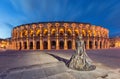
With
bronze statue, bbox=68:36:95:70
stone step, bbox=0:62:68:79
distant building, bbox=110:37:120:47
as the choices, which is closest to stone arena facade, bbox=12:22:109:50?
distant building, bbox=110:37:120:47

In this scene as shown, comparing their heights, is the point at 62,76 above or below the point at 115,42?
below

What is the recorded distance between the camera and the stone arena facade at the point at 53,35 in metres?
48.1

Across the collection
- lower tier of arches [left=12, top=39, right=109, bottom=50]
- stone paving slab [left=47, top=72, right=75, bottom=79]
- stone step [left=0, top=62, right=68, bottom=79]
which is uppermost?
lower tier of arches [left=12, top=39, right=109, bottom=50]

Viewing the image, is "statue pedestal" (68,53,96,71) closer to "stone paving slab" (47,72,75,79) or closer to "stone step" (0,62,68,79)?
"stone step" (0,62,68,79)

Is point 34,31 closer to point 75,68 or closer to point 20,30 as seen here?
point 20,30

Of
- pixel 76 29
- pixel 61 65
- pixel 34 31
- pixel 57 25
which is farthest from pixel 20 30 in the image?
pixel 61 65

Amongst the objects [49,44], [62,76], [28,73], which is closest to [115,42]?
[49,44]

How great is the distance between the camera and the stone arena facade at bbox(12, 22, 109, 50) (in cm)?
4809

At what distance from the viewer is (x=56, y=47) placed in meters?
47.9

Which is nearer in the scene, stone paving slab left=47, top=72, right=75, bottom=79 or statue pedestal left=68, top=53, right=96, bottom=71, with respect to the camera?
stone paving slab left=47, top=72, right=75, bottom=79

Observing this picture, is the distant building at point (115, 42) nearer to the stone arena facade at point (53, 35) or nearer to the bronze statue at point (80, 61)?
the stone arena facade at point (53, 35)

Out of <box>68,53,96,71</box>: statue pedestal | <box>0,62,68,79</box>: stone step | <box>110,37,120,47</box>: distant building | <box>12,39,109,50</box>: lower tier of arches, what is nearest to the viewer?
<box>0,62,68,79</box>: stone step

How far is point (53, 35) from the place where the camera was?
48.5m

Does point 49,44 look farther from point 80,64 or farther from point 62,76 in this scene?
point 62,76
